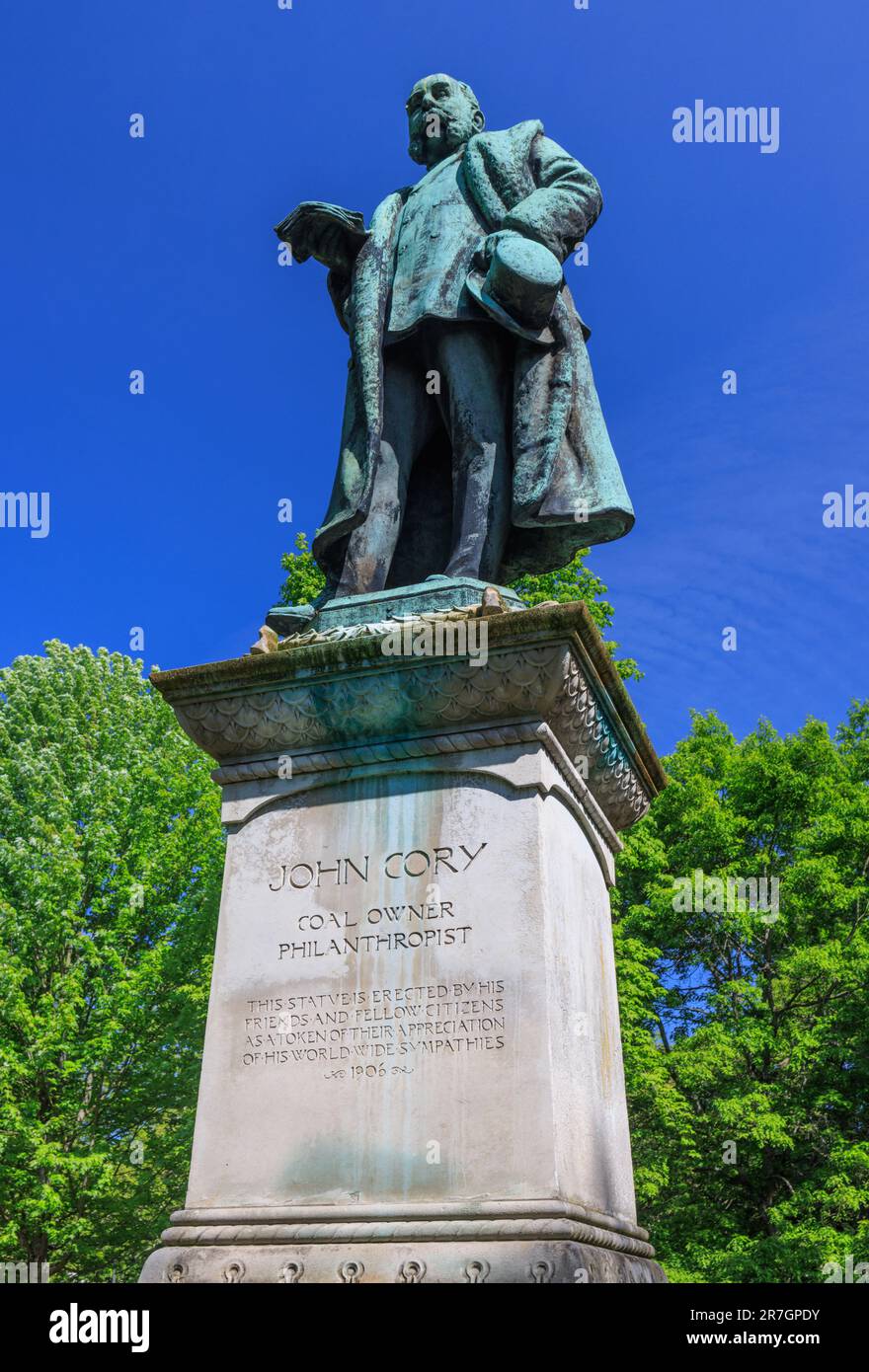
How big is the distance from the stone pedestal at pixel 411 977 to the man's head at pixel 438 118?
3.64 metres

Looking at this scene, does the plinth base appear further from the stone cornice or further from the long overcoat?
the long overcoat

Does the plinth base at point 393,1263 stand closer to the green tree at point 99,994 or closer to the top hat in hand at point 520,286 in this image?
the top hat in hand at point 520,286

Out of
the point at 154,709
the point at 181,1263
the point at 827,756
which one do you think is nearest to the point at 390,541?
the point at 181,1263

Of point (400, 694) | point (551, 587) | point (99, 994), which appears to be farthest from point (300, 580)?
point (400, 694)

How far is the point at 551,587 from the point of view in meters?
20.4

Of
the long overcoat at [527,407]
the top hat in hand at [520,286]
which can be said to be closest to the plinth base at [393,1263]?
the long overcoat at [527,407]

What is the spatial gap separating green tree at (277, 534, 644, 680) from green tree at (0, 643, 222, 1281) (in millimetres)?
4455

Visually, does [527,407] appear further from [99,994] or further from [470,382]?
[99,994]

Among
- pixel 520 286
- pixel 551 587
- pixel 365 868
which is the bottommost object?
pixel 365 868

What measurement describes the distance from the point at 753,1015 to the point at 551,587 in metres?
9.95

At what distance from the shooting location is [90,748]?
2797 cm

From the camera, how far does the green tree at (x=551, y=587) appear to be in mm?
19750

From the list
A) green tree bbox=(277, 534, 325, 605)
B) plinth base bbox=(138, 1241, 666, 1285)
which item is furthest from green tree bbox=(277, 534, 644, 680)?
plinth base bbox=(138, 1241, 666, 1285)

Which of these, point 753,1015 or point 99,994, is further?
point 753,1015
